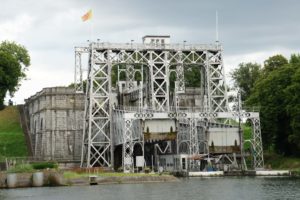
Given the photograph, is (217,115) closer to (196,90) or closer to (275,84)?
(275,84)

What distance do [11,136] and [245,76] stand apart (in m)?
59.5

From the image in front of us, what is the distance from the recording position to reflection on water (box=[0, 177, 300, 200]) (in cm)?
6243

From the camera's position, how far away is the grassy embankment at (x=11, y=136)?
120500 mm

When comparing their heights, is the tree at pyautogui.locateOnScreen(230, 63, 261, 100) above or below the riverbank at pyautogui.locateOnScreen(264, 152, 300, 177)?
above

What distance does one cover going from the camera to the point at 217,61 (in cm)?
11900

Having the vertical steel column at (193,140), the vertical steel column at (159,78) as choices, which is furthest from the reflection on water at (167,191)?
the vertical steel column at (159,78)

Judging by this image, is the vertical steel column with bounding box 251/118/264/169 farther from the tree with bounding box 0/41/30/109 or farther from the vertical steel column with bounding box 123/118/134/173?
the tree with bounding box 0/41/30/109

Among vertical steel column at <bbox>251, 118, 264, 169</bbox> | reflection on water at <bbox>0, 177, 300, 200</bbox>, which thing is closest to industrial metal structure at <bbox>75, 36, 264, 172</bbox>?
vertical steel column at <bbox>251, 118, 264, 169</bbox>

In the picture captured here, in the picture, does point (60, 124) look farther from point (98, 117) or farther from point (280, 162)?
point (280, 162)

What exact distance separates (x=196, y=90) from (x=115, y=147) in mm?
22704

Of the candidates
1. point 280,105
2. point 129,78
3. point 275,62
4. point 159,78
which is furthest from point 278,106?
point 129,78

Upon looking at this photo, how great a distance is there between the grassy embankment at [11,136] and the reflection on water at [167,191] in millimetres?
38459

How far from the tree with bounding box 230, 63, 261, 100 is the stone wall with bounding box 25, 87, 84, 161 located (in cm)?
5055

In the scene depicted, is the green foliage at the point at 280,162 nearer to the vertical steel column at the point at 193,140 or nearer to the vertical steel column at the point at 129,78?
the vertical steel column at the point at 193,140
